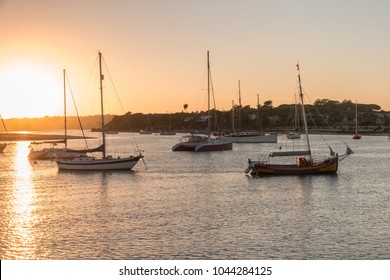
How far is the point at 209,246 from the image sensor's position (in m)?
15.2

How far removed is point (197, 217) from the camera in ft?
64.1

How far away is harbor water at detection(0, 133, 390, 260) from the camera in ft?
48.5

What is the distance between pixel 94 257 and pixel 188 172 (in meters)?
23.7

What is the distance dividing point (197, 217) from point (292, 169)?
45.8 feet

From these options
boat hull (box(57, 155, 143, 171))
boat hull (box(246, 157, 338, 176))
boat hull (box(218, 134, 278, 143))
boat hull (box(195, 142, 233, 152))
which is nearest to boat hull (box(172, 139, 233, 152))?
boat hull (box(195, 142, 233, 152))

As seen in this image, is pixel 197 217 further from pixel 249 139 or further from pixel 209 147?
pixel 249 139

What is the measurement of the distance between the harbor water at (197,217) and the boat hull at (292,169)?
1.99 ft

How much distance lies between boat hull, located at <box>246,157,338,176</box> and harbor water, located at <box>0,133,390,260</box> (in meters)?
0.61

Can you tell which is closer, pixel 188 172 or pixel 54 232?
pixel 54 232

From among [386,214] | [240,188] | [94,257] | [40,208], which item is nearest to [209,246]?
[94,257]

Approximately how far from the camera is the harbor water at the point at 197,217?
14789mm

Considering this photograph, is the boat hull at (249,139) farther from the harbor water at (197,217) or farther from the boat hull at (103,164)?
the harbor water at (197,217)

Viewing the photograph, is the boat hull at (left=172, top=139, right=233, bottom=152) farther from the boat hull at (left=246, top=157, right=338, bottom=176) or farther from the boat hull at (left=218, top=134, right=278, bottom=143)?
the boat hull at (left=246, top=157, right=338, bottom=176)
